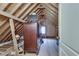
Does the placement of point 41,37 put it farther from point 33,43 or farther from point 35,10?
point 35,10

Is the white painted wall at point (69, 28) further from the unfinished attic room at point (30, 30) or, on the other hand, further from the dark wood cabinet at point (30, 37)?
the dark wood cabinet at point (30, 37)

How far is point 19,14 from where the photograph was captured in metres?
A: 1.53

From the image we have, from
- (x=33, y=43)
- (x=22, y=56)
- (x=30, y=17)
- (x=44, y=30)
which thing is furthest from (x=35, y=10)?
(x=22, y=56)

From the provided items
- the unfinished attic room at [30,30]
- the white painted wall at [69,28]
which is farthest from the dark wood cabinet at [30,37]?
the white painted wall at [69,28]

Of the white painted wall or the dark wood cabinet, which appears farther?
the dark wood cabinet

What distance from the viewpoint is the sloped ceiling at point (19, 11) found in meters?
1.43

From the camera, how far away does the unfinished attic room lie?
144 cm

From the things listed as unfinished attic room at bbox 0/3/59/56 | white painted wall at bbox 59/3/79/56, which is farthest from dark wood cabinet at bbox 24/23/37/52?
white painted wall at bbox 59/3/79/56

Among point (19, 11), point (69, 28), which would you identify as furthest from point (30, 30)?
point (69, 28)

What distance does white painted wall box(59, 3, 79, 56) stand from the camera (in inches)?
51.3

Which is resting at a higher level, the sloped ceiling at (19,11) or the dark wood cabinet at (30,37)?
the sloped ceiling at (19,11)

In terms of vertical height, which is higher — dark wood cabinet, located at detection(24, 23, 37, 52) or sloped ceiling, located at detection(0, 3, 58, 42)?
sloped ceiling, located at detection(0, 3, 58, 42)

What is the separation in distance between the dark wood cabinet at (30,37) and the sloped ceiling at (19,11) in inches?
3.0

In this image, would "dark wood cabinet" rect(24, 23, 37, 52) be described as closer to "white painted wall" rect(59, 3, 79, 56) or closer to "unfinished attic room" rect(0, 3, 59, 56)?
"unfinished attic room" rect(0, 3, 59, 56)
